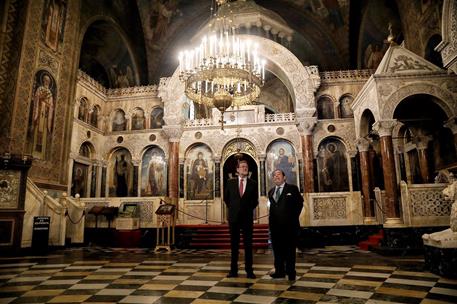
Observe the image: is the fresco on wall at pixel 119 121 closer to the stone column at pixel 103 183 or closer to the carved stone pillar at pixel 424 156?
the stone column at pixel 103 183

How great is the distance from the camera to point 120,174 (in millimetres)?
16234

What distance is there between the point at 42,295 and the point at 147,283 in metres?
1.18

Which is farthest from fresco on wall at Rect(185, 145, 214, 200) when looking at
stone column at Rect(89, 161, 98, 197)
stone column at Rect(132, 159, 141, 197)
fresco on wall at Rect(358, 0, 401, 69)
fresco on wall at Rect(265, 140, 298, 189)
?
fresco on wall at Rect(358, 0, 401, 69)

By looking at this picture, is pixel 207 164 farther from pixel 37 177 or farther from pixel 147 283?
pixel 147 283

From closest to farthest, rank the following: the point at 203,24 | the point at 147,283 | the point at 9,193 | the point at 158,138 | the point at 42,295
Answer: the point at 42,295
the point at 147,283
the point at 9,193
the point at 158,138
the point at 203,24

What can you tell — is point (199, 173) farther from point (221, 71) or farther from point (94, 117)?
point (221, 71)

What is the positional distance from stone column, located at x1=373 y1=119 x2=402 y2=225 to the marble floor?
7.58ft

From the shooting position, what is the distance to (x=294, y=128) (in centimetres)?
1516

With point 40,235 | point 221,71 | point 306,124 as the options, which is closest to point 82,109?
point 40,235

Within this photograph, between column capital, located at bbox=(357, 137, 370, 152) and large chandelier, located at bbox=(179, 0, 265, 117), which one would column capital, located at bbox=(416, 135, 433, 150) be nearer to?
column capital, located at bbox=(357, 137, 370, 152)

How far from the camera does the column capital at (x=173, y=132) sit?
15.4 metres

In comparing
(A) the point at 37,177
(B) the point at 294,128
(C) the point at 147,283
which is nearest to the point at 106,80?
(A) the point at 37,177

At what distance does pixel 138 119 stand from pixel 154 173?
3.01 metres

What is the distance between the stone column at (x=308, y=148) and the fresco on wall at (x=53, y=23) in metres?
10.4
